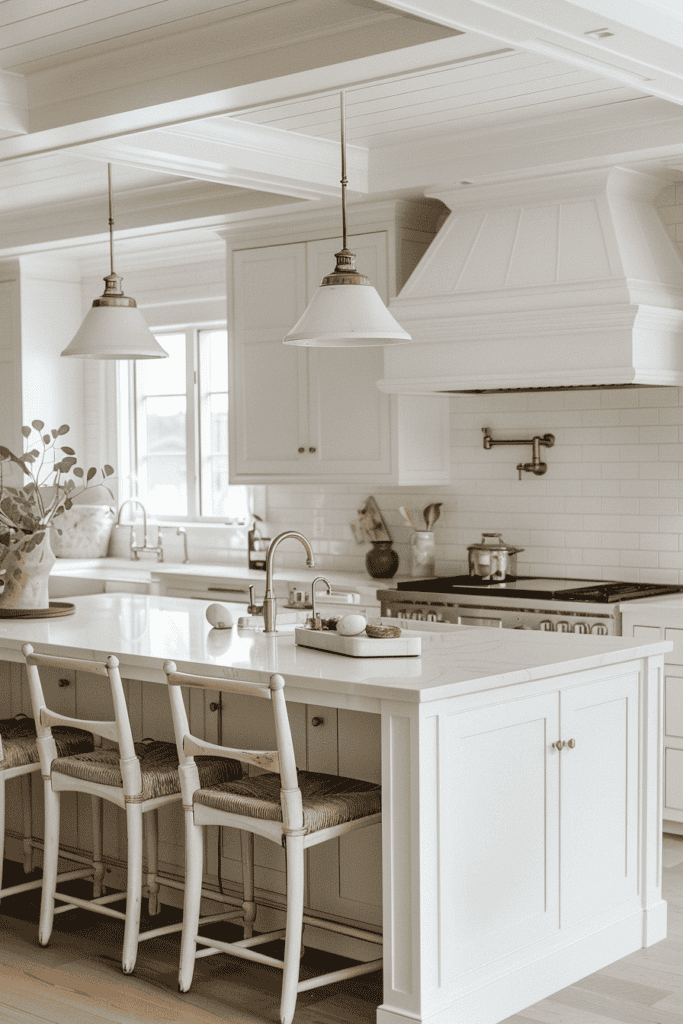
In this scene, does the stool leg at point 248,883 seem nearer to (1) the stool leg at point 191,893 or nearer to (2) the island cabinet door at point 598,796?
(1) the stool leg at point 191,893

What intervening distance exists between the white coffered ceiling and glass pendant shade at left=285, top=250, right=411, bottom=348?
2.21ft

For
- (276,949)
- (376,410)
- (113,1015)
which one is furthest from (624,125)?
(113,1015)

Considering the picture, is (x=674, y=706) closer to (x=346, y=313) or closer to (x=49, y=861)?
(x=346, y=313)

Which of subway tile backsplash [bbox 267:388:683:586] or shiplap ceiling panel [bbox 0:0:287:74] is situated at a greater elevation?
shiplap ceiling panel [bbox 0:0:287:74]

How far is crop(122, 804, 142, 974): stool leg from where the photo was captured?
354 centimetres

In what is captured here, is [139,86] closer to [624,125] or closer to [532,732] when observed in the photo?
[624,125]

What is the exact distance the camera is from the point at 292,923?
3152mm

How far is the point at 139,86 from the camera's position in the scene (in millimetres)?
4105

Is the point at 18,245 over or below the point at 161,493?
over

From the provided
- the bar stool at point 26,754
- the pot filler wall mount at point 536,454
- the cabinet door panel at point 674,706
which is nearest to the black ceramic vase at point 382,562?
the pot filler wall mount at point 536,454

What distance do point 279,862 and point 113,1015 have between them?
72 cm

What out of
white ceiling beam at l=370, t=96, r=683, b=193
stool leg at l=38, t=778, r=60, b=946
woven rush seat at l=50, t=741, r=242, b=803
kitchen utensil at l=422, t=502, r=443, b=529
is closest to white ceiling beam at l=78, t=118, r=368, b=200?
white ceiling beam at l=370, t=96, r=683, b=193

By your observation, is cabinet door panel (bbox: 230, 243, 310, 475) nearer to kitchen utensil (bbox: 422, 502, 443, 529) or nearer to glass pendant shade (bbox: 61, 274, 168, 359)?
kitchen utensil (bbox: 422, 502, 443, 529)

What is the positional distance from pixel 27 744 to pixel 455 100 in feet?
9.19
